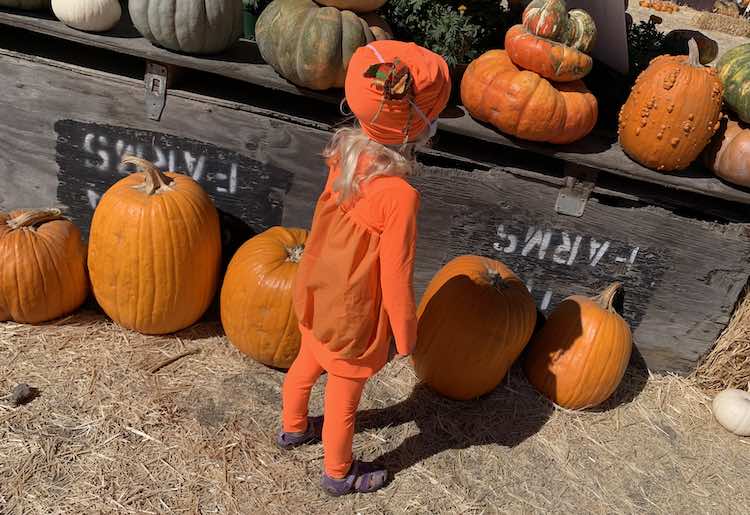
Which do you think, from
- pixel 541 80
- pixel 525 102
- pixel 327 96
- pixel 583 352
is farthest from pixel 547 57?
pixel 583 352

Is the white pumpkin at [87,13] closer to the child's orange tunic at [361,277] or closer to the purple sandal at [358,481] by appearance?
the child's orange tunic at [361,277]

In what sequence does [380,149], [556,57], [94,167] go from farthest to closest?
1. [94,167]
2. [556,57]
3. [380,149]

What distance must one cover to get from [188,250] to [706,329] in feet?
9.37

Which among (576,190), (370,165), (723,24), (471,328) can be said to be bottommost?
(471,328)

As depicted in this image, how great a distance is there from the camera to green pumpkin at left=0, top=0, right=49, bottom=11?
3.45 m

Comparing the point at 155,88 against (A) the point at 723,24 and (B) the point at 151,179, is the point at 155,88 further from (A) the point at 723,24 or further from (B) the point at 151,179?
(A) the point at 723,24

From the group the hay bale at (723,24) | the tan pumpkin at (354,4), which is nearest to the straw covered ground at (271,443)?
the tan pumpkin at (354,4)

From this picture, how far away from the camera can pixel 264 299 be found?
10.6ft

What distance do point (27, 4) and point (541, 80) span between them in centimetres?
266

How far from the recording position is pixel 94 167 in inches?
145

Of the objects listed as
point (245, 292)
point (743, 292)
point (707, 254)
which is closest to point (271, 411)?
point (245, 292)

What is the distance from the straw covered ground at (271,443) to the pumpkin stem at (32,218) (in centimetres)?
53

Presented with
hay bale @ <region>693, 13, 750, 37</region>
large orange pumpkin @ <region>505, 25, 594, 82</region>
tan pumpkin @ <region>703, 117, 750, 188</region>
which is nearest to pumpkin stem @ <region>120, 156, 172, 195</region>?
Result: large orange pumpkin @ <region>505, 25, 594, 82</region>

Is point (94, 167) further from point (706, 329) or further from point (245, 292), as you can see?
point (706, 329)
